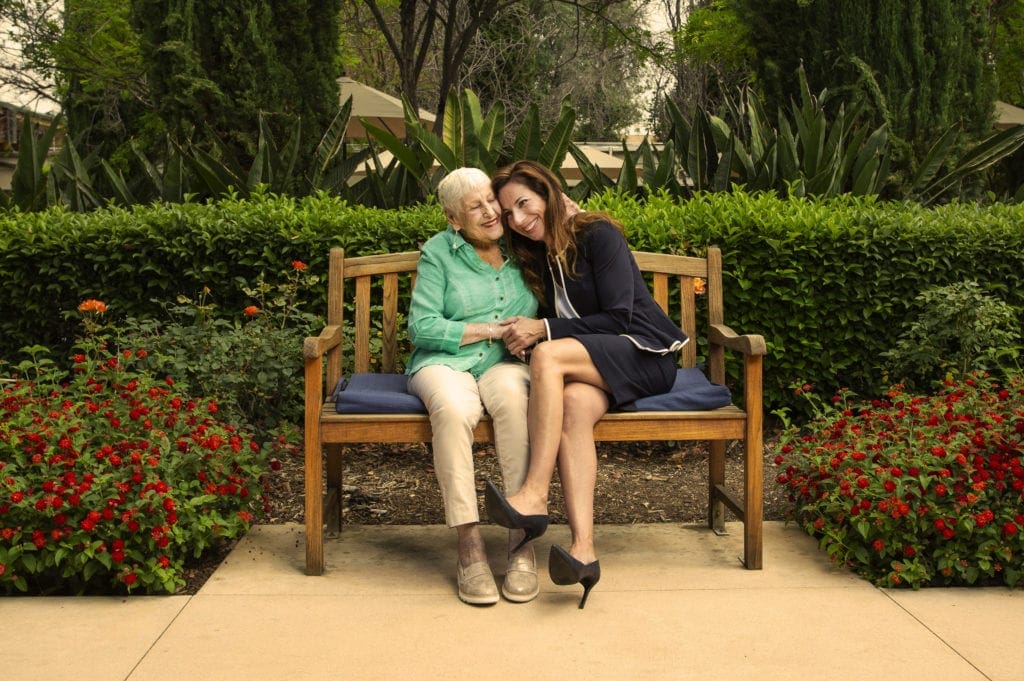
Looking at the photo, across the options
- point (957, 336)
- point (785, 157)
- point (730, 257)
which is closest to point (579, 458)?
point (730, 257)

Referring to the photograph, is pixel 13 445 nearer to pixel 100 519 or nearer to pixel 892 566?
pixel 100 519

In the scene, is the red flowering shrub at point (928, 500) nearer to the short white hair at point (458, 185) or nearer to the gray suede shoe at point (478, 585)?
the gray suede shoe at point (478, 585)

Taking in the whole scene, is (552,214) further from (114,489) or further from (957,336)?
(957,336)

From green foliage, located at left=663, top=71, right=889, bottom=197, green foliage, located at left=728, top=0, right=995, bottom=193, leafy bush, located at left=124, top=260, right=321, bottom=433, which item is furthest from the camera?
green foliage, located at left=728, top=0, right=995, bottom=193

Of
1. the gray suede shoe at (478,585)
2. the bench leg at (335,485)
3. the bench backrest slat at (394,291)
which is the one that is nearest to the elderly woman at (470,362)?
the gray suede shoe at (478,585)

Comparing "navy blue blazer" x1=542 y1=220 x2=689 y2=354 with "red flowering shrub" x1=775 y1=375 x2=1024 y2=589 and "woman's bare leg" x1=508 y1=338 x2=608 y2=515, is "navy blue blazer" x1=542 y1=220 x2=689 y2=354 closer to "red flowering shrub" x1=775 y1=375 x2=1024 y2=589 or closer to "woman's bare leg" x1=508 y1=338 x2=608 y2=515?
"woman's bare leg" x1=508 y1=338 x2=608 y2=515

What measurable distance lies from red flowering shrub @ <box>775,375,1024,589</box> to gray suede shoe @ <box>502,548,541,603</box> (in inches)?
41.1

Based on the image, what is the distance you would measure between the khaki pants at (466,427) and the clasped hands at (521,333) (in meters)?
0.11

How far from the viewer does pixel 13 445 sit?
12.1 feet

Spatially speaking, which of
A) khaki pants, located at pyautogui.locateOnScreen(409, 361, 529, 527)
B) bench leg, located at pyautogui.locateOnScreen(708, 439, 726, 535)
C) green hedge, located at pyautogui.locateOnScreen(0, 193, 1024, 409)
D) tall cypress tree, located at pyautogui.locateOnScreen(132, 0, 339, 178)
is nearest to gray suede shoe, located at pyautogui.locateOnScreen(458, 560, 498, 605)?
khaki pants, located at pyautogui.locateOnScreen(409, 361, 529, 527)

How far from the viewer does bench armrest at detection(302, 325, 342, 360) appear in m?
3.67

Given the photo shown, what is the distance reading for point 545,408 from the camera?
3617 mm

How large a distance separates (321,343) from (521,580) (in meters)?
1.05

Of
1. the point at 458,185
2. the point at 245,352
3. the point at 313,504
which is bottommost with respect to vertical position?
the point at 313,504
